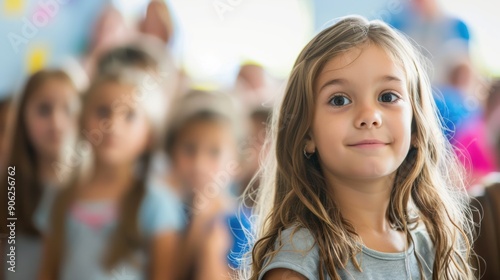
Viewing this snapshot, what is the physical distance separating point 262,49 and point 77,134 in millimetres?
741

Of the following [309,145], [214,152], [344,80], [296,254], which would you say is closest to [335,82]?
[344,80]

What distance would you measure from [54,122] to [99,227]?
1.34ft

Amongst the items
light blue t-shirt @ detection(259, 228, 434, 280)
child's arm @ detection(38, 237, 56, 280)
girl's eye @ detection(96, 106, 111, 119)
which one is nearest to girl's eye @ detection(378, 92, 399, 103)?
light blue t-shirt @ detection(259, 228, 434, 280)

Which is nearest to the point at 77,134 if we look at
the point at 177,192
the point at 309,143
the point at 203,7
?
the point at 177,192

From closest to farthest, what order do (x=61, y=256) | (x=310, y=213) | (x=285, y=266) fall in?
1. (x=285, y=266)
2. (x=310, y=213)
3. (x=61, y=256)

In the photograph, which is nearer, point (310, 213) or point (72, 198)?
point (310, 213)

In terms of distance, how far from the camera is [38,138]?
2.35m

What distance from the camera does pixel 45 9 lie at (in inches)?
91.9

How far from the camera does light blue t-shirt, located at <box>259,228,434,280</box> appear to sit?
1114 millimetres

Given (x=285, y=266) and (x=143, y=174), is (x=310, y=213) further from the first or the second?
(x=143, y=174)

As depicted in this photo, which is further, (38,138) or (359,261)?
(38,138)

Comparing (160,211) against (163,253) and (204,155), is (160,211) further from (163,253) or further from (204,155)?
(204,155)

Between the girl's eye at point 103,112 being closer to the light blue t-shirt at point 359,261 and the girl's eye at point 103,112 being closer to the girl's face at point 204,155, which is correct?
the girl's face at point 204,155

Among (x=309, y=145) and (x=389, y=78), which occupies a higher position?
(x=389, y=78)
